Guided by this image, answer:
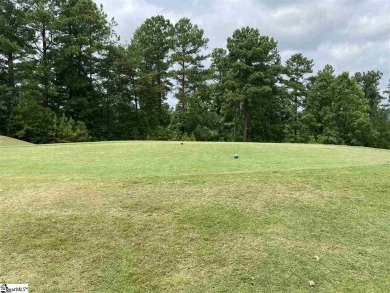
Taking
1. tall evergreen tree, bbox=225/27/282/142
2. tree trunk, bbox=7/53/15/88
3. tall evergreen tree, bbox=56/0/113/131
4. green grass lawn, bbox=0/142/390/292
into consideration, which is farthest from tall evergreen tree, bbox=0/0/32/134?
green grass lawn, bbox=0/142/390/292

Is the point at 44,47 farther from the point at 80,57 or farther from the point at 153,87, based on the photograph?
the point at 153,87

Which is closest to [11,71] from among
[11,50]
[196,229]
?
[11,50]

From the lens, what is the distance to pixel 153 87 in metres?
28.4

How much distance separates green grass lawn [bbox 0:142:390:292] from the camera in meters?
3.14

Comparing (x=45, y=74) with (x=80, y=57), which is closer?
(x=45, y=74)

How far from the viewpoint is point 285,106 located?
3256cm

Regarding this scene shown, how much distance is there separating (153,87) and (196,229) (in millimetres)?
25624

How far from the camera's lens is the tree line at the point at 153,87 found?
A: 23.9 meters
